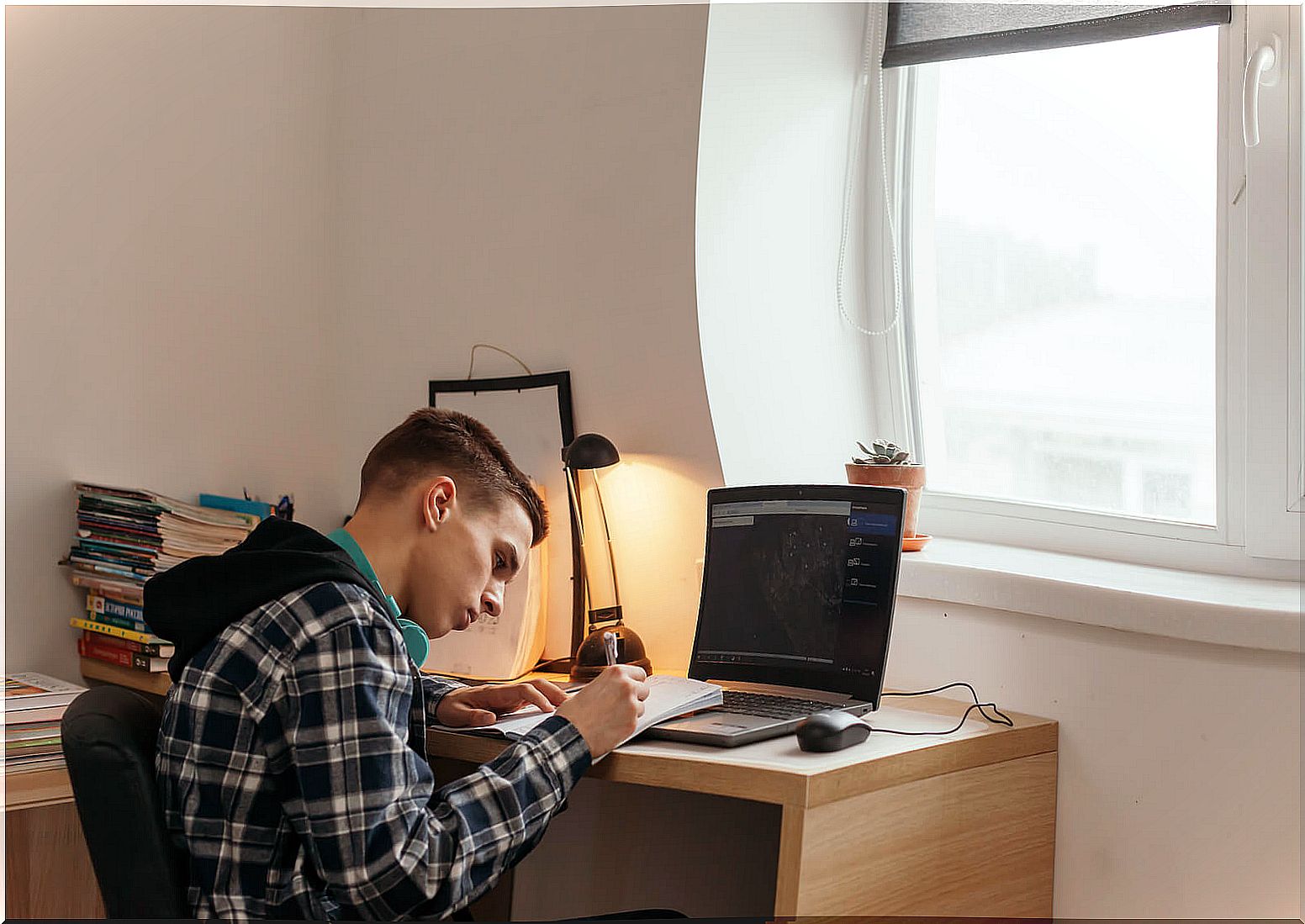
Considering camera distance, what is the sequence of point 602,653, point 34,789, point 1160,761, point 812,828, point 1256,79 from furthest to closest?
point 602,653, point 34,789, point 1256,79, point 1160,761, point 812,828

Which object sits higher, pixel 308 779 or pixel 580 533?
pixel 580 533

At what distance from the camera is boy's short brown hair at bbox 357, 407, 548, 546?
1429 millimetres

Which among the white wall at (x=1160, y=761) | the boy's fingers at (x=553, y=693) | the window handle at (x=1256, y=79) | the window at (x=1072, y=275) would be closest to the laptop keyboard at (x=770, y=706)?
the boy's fingers at (x=553, y=693)

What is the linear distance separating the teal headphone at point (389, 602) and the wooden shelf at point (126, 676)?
2.53 feet

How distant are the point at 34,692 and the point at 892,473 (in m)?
1.42

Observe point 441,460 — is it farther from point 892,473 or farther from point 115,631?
point 115,631

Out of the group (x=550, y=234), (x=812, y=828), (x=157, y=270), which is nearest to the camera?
(x=812, y=828)

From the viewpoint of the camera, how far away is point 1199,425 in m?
1.80

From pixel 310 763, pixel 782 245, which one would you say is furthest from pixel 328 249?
pixel 310 763

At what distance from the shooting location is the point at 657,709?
4.82ft

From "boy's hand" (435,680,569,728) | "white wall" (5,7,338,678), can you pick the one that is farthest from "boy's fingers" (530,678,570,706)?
"white wall" (5,7,338,678)

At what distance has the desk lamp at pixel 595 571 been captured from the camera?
6.26ft

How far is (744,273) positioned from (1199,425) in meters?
0.75

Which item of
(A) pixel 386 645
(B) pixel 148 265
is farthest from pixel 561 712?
(B) pixel 148 265
